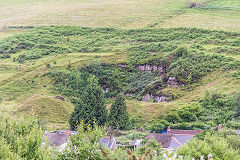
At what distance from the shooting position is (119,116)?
140ft

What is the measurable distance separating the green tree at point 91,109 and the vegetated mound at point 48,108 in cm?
606

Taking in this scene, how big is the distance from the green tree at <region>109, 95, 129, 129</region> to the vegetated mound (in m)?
10.7

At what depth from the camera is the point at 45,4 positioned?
114750 mm

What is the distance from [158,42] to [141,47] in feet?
15.0

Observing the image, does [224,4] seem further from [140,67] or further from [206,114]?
[206,114]

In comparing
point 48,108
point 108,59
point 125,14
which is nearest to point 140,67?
point 108,59

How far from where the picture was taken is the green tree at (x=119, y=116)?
1657 inches

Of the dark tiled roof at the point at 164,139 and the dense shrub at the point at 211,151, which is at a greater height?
the dense shrub at the point at 211,151

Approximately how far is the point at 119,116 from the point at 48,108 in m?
14.9

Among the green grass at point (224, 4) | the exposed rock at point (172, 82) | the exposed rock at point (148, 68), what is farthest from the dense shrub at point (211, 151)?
the green grass at point (224, 4)

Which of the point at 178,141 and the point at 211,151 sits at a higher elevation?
the point at 211,151

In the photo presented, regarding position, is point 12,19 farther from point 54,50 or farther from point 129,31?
point 129,31

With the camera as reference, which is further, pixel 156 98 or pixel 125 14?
pixel 125 14

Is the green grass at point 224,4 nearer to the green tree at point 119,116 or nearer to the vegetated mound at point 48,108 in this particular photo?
the vegetated mound at point 48,108
